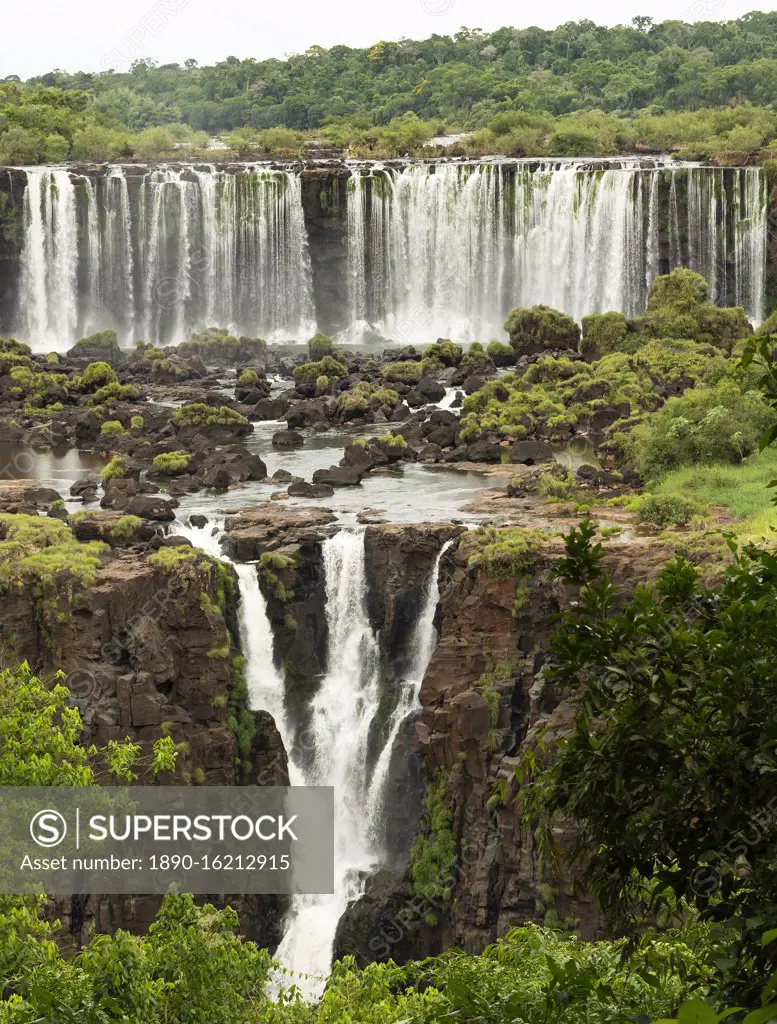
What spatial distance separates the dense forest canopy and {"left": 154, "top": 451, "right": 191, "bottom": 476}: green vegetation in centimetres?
3150

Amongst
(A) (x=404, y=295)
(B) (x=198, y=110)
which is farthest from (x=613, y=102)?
(A) (x=404, y=295)

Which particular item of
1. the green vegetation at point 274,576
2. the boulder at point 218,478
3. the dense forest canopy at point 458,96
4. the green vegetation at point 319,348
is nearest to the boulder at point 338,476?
the boulder at point 218,478

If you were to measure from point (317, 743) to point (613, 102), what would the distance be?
6528cm

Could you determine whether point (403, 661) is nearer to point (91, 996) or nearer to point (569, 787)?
point (91, 996)

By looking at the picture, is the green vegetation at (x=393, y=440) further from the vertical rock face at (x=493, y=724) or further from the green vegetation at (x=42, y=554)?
the vertical rock face at (x=493, y=724)

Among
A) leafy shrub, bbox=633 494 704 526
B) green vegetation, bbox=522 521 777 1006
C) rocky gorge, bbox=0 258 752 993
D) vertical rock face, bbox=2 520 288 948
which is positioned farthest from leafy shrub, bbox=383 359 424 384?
green vegetation, bbox=522 521 777 1006

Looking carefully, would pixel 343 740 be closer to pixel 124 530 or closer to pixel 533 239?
pixel 124 530

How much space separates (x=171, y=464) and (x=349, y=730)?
11.6 m

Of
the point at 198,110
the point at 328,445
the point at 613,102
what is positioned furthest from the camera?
the point at 198,110

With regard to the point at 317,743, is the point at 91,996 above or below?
above

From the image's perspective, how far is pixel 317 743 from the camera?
26938mm

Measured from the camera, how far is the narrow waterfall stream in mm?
26062

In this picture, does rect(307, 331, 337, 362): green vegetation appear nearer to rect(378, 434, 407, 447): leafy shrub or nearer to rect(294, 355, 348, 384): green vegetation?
rect(294, 355, 348, 384): green vegetation

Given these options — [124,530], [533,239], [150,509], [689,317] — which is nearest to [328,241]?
[533,239]
